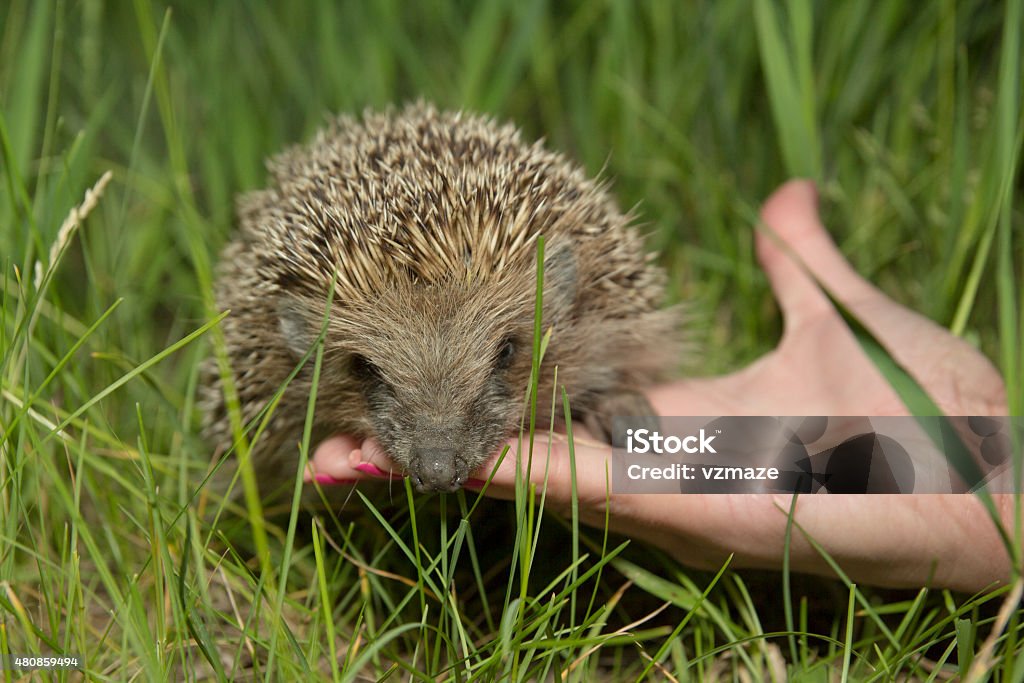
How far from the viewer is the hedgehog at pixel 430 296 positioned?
1636mm

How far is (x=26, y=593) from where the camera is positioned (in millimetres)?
1814

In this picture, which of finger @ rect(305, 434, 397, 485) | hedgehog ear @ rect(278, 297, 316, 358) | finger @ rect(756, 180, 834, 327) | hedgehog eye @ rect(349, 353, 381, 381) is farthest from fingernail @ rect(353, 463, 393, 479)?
finger @ rect(756, 180, 834, 327)

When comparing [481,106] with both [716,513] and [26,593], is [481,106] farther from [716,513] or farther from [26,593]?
[26,593]

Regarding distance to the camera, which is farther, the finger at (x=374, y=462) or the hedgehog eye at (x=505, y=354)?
the hedgehog eye at (x=505, y=354)

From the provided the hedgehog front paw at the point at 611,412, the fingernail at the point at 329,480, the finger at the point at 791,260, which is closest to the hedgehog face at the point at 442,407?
the fingernail at the point at 329,480

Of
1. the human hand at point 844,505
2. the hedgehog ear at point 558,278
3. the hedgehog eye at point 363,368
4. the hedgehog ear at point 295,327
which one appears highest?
the hedgehog ear at point 558,278

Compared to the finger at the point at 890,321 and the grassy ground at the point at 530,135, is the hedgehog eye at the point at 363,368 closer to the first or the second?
the grassy ground at the point at 530,135

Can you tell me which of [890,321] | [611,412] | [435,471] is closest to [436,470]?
[435,471]

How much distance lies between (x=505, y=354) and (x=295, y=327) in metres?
0.46

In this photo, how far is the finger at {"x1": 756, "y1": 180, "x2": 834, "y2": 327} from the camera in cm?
232

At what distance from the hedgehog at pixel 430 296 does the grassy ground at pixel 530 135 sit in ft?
0.54

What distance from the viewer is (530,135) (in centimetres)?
286

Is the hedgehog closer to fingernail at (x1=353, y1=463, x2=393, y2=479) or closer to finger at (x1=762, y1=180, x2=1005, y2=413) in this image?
fingernail at (x1=353, y1=463, x2=393, y2=479)

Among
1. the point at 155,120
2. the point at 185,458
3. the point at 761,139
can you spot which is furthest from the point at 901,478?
the point at 155,120
